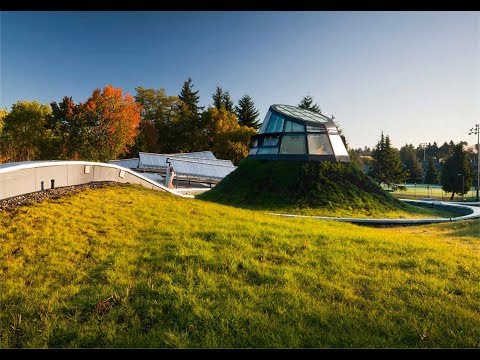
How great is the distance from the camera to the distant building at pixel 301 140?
21219 mm

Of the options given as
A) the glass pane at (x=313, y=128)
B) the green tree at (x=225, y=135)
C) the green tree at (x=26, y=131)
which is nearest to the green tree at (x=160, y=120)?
the green tree at (x=225, y=135)

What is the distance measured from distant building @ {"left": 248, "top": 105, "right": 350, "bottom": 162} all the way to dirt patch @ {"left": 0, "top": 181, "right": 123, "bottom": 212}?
14.1 m

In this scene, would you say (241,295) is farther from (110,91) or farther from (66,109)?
(66,109)

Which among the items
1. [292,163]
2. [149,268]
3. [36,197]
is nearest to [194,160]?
[292,163]

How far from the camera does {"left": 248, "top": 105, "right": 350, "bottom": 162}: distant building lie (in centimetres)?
2122

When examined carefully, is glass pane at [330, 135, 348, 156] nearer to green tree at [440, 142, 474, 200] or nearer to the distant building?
the distant building

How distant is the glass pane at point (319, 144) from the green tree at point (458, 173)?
3322cm

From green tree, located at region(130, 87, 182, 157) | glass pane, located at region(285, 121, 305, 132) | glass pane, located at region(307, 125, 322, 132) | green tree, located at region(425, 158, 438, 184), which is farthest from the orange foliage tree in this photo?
green tree, located at region(425, 158, 438, 184)

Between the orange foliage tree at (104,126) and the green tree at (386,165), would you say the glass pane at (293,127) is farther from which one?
the green tree at (386,165)

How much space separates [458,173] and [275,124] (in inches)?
1392

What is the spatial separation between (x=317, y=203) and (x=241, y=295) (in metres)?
14.2

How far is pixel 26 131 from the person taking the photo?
3531 cm

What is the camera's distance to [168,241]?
20.0ft

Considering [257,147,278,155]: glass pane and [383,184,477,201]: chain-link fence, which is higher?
[257,147,278,155]: glass pane
